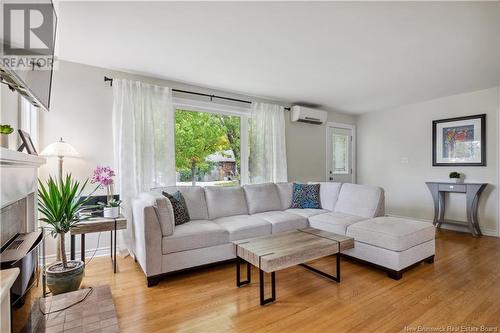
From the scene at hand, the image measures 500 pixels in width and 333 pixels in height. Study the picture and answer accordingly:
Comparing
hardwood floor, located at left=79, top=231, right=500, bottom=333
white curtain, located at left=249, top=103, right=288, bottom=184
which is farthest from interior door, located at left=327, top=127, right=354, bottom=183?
hardwood floor, located at left=79, top=231, right=500, bottom=333

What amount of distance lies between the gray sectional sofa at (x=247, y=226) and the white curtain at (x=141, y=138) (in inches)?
15.0

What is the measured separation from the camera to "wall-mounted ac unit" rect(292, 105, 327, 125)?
14.9 feet

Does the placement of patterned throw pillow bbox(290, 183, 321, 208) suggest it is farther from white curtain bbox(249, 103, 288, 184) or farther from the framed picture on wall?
the framed picture on wall

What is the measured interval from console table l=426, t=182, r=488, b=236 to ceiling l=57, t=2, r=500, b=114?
1.55 metres

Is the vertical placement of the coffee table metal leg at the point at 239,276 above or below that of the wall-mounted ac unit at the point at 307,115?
below

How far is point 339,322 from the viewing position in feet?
5.61

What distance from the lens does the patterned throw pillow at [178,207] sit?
8.84 feet

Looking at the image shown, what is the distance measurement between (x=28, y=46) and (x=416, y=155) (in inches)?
219

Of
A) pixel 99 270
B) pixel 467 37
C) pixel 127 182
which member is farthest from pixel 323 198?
pixel 99 270

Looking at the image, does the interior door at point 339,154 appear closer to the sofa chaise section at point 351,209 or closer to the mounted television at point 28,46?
the sofa chaise section at point 351,209

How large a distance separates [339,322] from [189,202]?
6.59 ft

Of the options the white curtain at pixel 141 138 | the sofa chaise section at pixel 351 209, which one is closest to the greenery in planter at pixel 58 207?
the white curtain at pixel 141 138

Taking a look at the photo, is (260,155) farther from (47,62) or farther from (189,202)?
(47,62)

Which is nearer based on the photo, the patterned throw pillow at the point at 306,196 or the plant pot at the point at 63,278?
the plant pot at the point at 63,278
